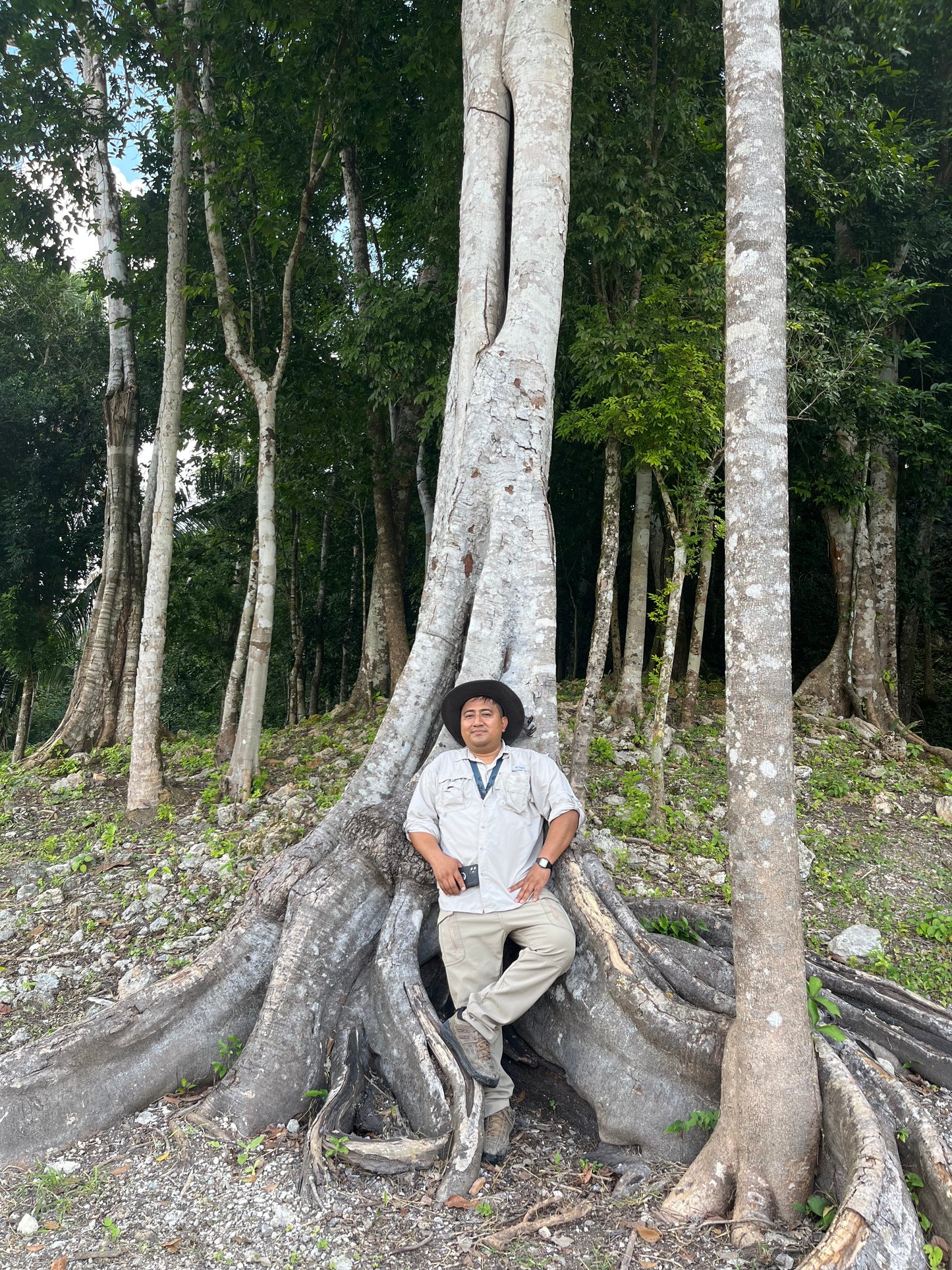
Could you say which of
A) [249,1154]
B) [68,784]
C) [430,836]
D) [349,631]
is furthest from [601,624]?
[349,631]

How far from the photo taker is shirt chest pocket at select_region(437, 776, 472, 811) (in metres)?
3.77

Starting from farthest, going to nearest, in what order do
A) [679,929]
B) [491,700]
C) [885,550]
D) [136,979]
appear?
1. [885,550]
2. [136,979]
3. [679,929]
4. [491,700]

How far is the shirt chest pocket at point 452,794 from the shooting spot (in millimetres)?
3770

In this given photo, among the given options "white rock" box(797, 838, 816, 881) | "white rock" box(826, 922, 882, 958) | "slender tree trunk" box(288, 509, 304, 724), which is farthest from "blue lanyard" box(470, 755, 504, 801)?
"slender tree trunk" box(288, 509, 304, 724)

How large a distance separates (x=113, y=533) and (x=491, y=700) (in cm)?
837

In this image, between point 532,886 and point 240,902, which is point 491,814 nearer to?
point 532,886

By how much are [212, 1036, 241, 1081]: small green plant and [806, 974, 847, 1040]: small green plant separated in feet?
8.36

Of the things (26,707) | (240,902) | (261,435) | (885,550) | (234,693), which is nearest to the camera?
(240,902)

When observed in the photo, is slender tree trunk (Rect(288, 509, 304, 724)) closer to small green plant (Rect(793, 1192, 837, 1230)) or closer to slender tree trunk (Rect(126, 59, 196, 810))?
slender tree trunk (Rect(126, 59, 196, 810))

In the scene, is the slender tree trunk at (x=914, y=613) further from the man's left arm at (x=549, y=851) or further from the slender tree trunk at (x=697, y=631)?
the man's left arm at (x=549, y=851)

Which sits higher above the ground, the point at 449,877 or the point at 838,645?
the point at 838,645

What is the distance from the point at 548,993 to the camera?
12.3 feet

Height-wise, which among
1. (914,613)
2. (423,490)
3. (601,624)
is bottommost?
(601,624)

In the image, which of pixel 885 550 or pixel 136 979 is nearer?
pixel 136 979
